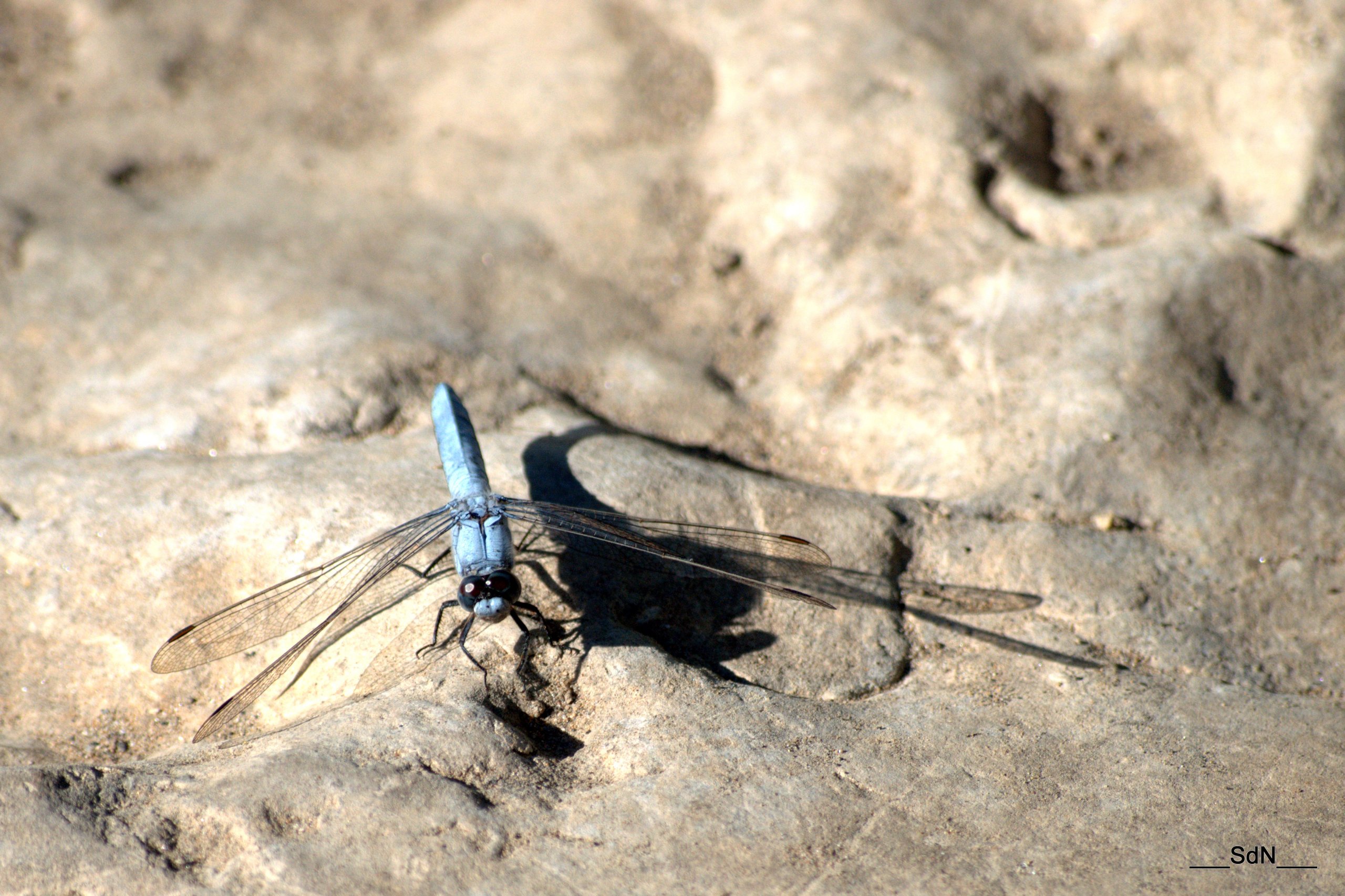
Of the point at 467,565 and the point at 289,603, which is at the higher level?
the point at 467,565

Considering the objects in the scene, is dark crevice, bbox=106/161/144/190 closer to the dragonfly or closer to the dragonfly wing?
the dragonfly

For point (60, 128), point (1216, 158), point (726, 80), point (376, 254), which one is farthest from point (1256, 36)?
point (60, 128)

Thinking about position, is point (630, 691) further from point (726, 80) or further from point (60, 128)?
point (60, 128)

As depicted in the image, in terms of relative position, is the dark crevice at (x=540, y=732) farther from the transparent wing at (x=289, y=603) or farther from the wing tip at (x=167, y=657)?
the wing tip at (x=167, y=657)

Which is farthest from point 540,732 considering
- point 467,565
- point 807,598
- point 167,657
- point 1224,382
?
point 1224,382

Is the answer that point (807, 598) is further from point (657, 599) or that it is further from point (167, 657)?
point (167, 657)

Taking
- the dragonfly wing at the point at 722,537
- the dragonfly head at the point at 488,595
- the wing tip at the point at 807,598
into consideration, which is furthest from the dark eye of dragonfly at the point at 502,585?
the wing tip at the point at 807,598

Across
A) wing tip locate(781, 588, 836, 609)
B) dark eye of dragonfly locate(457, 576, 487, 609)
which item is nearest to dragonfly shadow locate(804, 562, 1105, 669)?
wing tip locate(781, 588, 836, 609)
